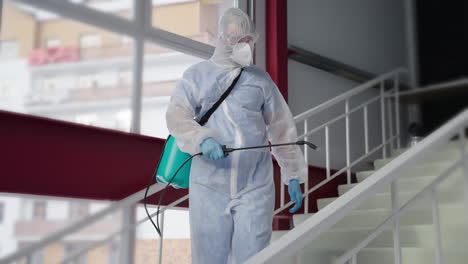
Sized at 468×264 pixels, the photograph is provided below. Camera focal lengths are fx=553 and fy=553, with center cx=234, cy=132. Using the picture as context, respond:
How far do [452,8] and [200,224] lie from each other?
3770 millimetres

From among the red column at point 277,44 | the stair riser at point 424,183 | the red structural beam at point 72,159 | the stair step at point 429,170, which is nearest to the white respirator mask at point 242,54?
the red structural beam at point 72,159

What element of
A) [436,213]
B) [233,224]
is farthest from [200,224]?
[436,213]

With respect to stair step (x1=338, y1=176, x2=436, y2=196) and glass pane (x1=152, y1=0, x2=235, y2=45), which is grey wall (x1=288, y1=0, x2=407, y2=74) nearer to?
glass pane (x1=152, y1=0, x2=235, y2=45)

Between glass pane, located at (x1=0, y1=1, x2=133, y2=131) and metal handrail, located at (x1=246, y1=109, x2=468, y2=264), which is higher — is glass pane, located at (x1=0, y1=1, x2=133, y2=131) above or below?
above

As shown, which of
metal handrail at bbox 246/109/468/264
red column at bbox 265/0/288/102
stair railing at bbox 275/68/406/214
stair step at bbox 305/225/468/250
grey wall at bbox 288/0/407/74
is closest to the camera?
metal handrail at bbox 246/109/468/264

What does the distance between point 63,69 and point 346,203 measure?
14.0 ft

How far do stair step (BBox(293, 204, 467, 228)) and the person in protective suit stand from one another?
0.91 metres

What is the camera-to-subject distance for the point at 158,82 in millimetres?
3094

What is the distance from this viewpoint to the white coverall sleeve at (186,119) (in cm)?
143

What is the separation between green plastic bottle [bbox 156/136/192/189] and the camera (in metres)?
1.52

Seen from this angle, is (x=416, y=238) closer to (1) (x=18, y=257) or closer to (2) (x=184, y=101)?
(2) (x=184, y=101)

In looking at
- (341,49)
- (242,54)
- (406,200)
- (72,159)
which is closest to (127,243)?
(72,159)

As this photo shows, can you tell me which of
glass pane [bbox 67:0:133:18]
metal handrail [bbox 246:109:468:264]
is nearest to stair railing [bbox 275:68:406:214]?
metal handrail [bbox 246:109:468:264]

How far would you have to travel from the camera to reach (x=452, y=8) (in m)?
4.48
